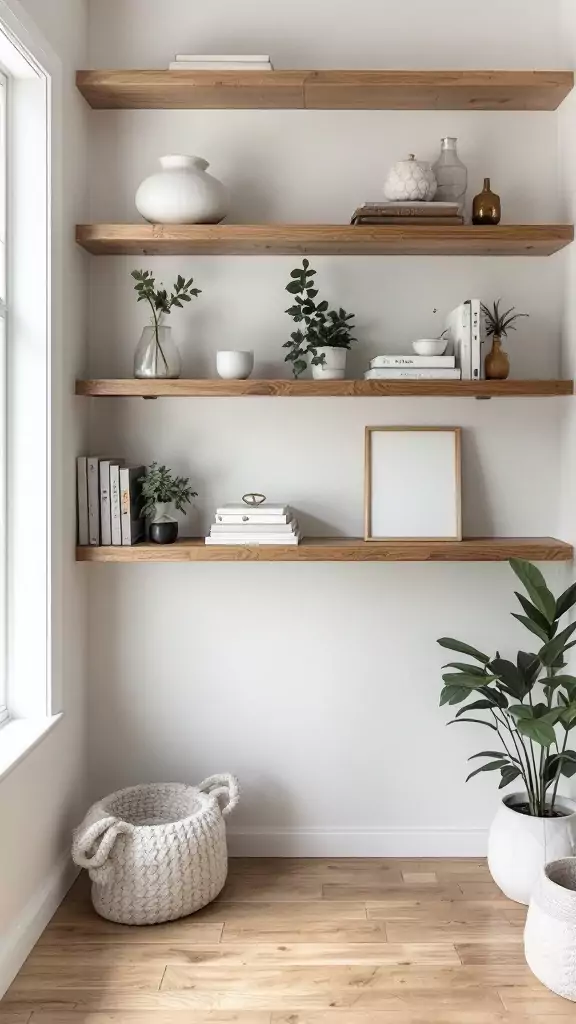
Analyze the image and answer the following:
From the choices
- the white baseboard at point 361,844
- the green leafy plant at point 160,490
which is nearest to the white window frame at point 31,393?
the green leafy plant at point 160,490

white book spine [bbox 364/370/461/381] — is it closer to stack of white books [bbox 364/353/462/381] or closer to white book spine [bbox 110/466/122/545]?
stack of white books [bbox 364/353/462/381]

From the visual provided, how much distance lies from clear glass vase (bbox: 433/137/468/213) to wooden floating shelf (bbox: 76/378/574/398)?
0.52 meters

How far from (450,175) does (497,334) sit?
456 mm

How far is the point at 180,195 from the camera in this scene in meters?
2.56

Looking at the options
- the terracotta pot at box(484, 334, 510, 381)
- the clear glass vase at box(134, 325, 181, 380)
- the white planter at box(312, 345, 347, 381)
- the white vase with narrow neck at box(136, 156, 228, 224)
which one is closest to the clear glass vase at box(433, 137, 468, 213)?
the terracotta pot at box(484, 334, 510, 381)

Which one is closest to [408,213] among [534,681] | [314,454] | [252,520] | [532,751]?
[314,454]

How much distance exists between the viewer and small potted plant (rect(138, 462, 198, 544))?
8.71 ft

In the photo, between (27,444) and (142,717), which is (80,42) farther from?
(142,717)

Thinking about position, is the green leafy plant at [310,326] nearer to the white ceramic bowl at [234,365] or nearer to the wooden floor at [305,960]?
the white ceramic bowl at [234,365]

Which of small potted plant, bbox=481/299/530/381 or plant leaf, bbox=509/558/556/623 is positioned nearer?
plant leaf, bbox=509/558/556/623

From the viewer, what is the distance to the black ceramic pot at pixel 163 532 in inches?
104

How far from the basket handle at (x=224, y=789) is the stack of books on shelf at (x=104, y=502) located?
2.34 ft

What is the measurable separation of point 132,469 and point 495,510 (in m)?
1.06

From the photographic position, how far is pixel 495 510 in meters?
2.81
